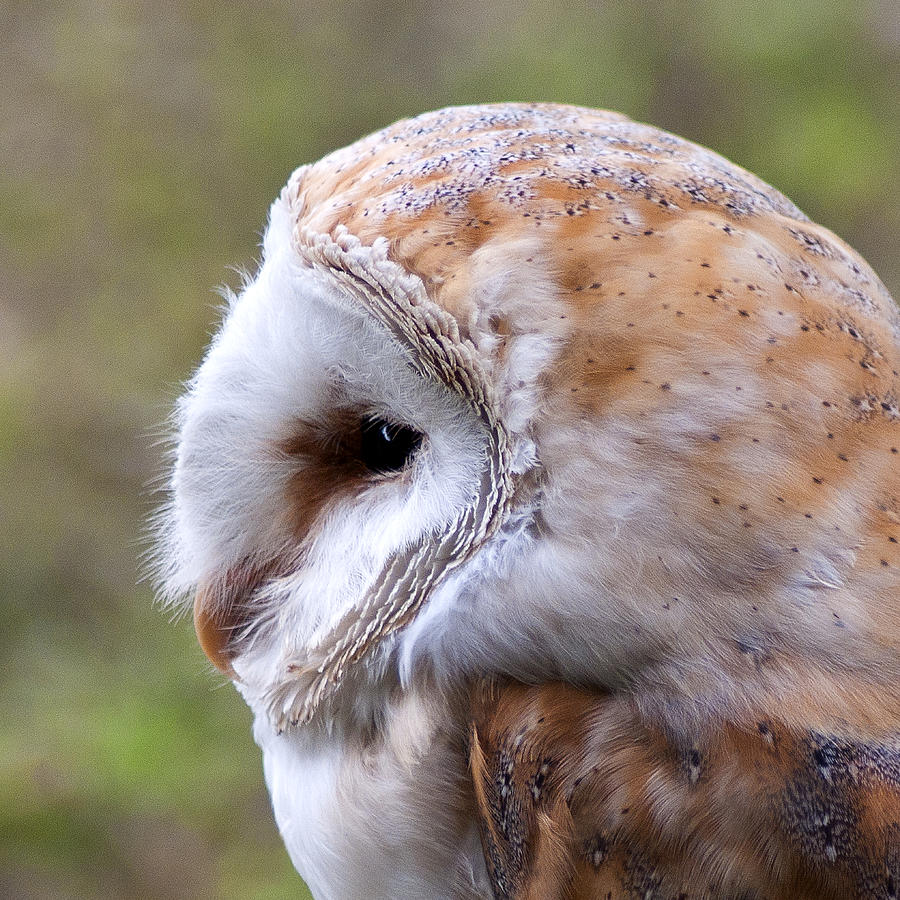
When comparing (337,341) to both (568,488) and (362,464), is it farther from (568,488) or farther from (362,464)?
(568,488)

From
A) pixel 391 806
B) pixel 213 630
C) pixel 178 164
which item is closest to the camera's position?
pixel 391 806

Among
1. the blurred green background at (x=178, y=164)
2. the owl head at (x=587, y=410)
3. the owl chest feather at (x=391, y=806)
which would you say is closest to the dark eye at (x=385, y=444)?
the owl head at (x=587, y=410)

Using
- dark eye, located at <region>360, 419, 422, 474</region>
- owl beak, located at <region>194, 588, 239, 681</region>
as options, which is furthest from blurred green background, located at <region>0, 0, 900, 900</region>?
dark eye, located at <region>360, 419, 422, 474</region>

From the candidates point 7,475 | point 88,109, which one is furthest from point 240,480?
point 88,109

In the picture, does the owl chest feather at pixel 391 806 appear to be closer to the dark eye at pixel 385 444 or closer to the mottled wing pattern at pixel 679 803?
the mottled wing pattern at pixel 679 803

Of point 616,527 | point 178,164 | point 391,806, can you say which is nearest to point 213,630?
point 391,806

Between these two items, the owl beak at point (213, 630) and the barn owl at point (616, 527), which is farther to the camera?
the owl beak at point (213, 630)

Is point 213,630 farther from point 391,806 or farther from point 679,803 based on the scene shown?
point 679,803

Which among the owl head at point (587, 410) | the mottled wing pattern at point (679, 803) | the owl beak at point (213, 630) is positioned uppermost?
the owl head at point (587, 410)

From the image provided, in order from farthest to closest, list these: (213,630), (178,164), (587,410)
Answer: (178,164), (213,630), (587,410)
